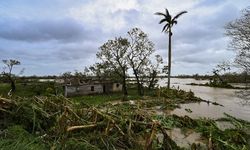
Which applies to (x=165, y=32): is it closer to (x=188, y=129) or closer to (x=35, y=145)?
(x=188, y=129)

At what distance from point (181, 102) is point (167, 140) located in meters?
23.7

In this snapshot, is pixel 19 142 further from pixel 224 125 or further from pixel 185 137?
pixel 224 125

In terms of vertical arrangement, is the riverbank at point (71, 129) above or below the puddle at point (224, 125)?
above

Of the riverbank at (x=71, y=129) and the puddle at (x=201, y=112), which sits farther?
the puddle at (x=201, y=112)

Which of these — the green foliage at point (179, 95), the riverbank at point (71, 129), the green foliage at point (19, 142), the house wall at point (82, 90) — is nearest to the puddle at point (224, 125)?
the riverbank at point (71, 129)

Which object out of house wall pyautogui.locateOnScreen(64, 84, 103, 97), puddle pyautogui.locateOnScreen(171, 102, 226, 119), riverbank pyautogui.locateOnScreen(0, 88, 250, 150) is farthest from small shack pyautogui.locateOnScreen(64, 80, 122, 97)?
riverbank pyautogui.locateOnScreen(0, 88, 250, 150)

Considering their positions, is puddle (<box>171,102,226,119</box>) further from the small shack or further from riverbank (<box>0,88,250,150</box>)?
the small shack

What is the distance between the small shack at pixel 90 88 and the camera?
141 feet

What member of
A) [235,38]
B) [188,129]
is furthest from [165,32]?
[188,129]

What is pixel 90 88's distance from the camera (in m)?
45.5

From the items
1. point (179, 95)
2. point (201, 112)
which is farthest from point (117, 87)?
point (201, 112)

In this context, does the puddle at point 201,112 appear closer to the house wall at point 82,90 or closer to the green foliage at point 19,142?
the green foliage at point 19,142

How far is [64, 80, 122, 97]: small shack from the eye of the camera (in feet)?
141

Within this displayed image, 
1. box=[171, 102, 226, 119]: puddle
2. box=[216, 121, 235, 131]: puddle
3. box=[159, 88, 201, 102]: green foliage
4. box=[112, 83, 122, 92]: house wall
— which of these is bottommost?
box=[216, 121, 235, 131]: puddle
